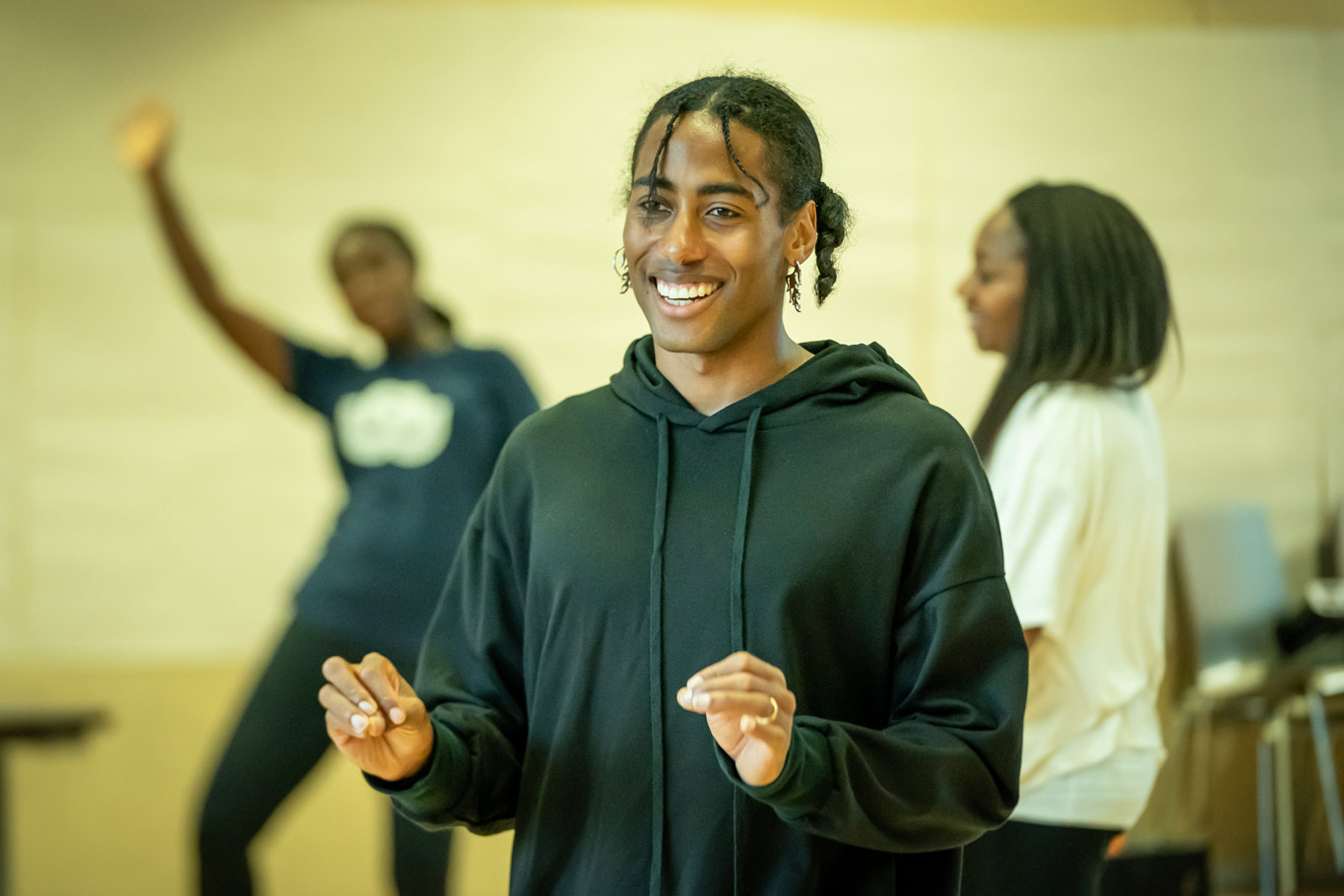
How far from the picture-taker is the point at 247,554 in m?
3.58

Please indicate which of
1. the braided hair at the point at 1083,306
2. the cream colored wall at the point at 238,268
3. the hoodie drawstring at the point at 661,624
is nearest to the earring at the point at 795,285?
the hoodie drawstring at the point at 661,624

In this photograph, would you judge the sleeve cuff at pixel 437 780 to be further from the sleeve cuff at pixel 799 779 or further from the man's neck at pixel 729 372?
the man's neck at pixel 729 372

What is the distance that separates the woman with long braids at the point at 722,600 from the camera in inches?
41.3

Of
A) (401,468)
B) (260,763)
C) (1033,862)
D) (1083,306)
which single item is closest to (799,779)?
(1033,862)

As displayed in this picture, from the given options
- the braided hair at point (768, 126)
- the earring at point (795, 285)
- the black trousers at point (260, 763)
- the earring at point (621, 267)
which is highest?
the braided hair at point (768, 126)

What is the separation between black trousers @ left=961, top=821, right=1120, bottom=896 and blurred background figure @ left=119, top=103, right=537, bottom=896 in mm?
1371

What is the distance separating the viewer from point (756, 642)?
1067 millimetres

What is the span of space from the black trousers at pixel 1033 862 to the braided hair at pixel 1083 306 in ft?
1.51

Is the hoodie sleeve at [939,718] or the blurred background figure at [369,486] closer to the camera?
the hoodie sleeve at [939,718]

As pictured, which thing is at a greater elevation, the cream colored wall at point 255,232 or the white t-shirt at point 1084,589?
the cream colored wall at point 255,232

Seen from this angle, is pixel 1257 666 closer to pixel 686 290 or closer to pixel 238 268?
pixel 686 290

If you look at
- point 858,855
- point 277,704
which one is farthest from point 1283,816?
point 858,855

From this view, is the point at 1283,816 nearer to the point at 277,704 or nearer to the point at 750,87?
the point at 277,704

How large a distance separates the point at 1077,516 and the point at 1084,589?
0.10 meters
